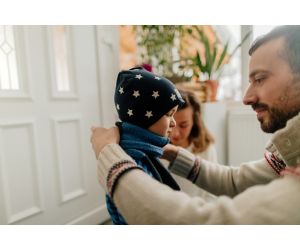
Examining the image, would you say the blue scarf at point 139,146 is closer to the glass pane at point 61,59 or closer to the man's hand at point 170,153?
the man's hand at point 170,153

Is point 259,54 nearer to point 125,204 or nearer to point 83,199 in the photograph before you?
point 125,204

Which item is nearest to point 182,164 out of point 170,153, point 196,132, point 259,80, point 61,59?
point 170,153

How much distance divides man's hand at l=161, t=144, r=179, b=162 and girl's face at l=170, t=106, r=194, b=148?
28 millimetres

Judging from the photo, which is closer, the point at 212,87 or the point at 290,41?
the point at 290,41

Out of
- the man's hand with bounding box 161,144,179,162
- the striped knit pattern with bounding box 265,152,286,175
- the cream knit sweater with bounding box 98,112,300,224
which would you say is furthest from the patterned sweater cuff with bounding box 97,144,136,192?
the striped knit pattern with bounding box 265,152,286,175

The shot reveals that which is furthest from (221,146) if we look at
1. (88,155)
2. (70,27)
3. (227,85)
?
(70,27)

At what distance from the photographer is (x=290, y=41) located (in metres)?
0.41

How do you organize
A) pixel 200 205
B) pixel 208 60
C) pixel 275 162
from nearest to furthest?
pixel 200 205
pixel 275 162
pixel 208 60

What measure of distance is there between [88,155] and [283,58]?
18.9 inches

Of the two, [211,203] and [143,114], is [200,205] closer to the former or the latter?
[211,203]

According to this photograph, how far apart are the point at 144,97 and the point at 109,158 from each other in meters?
0.12

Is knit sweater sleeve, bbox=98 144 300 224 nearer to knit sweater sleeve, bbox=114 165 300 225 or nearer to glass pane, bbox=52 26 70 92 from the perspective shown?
knit sweater sleeve, bbox=114 165 300 225

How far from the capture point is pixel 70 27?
2.06 feet
